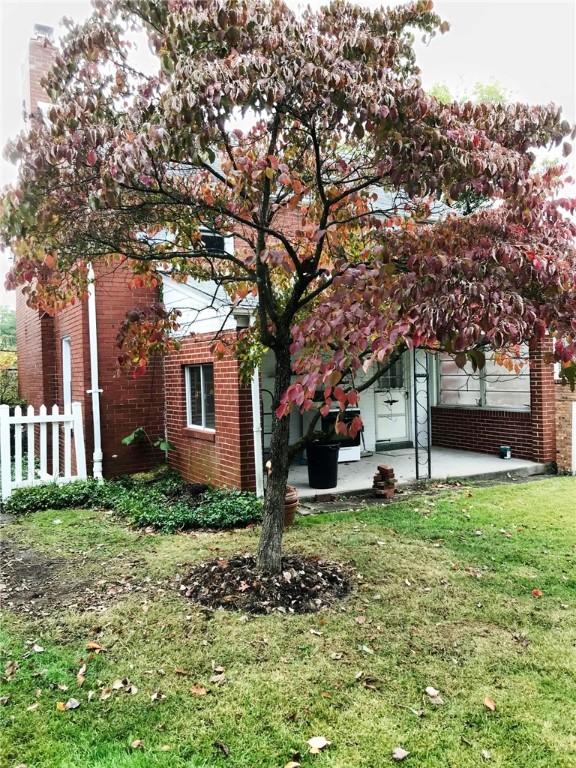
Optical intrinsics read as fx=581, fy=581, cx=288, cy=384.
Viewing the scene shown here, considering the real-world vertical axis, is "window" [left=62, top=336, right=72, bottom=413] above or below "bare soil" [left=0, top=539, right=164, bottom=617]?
above

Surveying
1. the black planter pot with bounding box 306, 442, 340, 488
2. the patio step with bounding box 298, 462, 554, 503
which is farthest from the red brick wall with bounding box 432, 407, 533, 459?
the black planter pot with bounding box 306, 442, 340, 488

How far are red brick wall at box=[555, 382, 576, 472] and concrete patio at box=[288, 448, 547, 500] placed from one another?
33 cm

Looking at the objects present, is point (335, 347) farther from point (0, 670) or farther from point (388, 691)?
point (0, 670)

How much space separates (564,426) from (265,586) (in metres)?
6.80

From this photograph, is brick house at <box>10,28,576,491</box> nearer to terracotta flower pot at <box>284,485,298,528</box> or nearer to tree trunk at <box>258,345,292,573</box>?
terracotta flower pot at <box>284,485,298,528</box>

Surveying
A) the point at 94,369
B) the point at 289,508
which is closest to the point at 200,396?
the point at 94,369

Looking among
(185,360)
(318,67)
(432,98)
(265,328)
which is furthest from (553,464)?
(318,67)

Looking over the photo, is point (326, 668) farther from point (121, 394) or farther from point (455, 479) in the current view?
point (121, 394)

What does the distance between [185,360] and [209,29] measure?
6032mm

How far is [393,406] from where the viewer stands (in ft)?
39.2

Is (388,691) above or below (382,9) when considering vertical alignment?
below

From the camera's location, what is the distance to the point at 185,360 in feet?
29.6

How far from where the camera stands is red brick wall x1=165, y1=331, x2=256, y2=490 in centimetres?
741

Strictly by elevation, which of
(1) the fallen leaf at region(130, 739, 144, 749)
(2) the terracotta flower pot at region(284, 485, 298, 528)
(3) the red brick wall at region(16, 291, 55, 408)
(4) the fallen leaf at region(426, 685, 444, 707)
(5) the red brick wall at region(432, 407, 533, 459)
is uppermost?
(3) the red brick wall at region(16, 291, 55, 408)
